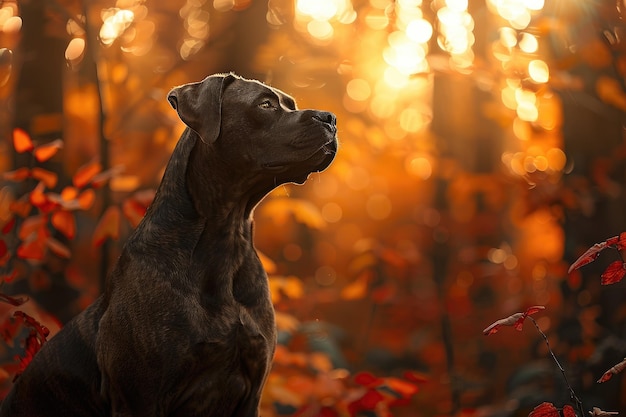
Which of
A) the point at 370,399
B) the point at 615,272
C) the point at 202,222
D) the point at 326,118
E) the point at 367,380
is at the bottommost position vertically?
the point at 370,399

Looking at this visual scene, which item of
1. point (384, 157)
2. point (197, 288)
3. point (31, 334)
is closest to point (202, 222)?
point (197, 288)

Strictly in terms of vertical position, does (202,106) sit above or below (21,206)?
above

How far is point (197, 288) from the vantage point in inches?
143

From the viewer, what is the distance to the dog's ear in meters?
3.68

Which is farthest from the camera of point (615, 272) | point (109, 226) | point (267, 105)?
point (109, 226)

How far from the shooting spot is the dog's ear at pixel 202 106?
3682 millimetres

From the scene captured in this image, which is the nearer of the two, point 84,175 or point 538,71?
point 84,175

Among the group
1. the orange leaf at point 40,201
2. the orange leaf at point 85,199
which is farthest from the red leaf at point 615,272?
the orange leaf at point 40,201

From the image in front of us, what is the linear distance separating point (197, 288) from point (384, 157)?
26.3 ft

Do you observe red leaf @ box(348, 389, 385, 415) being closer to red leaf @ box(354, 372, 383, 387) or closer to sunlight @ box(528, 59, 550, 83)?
red leaf @ box(354, 372, 383, 387)

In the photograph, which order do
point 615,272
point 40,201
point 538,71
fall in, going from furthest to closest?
1. point 538,71
2. point 40,201
3. point 615,272

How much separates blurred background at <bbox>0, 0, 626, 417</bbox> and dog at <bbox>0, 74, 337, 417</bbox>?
3.17ft

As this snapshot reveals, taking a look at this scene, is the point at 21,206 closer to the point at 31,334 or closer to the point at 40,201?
the point at 40,201

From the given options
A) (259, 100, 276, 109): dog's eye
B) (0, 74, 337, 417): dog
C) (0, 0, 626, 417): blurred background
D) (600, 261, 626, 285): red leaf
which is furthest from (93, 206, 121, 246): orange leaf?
(600, 261, 626, 285): red leaf
